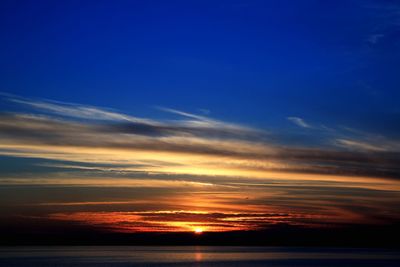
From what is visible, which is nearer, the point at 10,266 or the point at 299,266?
the point at 10,266

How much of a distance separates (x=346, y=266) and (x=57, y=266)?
8868 centimetres

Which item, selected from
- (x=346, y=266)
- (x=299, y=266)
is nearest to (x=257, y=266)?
(x=299, y=266)

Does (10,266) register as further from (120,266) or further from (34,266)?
(120,266)

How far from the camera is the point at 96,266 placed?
546 feet

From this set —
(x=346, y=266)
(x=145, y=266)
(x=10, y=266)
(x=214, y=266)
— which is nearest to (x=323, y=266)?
(x=346, y=266)

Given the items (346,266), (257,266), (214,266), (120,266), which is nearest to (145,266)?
(120,266)

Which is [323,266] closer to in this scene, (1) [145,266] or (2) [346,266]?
(2) [346,266]

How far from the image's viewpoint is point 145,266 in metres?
163

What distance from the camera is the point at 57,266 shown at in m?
164

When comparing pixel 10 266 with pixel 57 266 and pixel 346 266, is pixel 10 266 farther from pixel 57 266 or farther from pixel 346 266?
pixel 346 266

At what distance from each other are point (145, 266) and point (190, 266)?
1902cm

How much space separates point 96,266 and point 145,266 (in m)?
15.8

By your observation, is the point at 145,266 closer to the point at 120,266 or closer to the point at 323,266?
the point at 120,266

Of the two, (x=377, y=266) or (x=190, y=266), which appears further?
(x=190, y=266)
